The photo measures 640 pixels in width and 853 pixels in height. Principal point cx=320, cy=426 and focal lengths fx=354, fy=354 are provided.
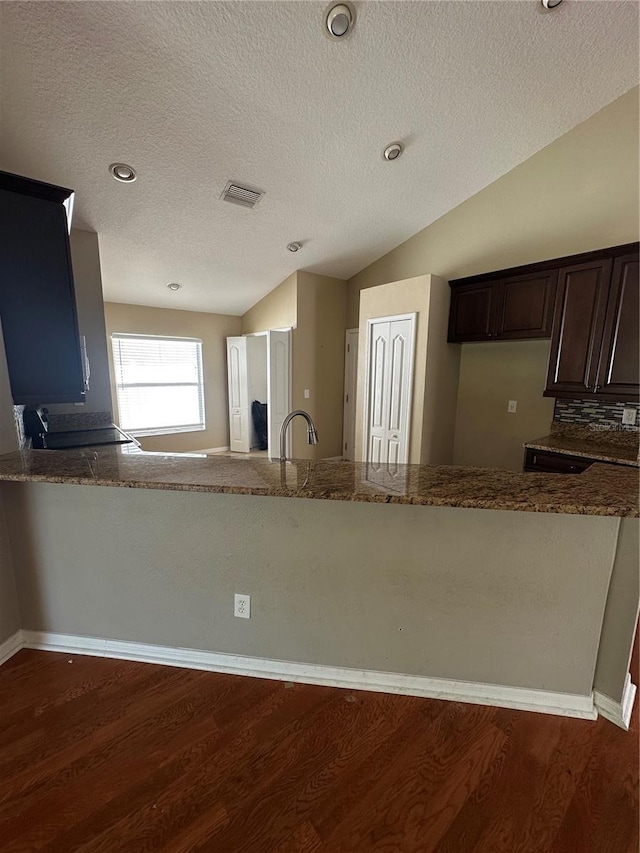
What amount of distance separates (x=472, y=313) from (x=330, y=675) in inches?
130

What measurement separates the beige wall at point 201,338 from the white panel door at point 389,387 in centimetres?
302

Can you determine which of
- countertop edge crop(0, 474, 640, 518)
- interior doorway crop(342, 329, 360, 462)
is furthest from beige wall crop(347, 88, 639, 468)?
countertop edge crop(0, 474, 640, 518)

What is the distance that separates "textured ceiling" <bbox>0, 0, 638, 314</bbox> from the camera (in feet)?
5.80

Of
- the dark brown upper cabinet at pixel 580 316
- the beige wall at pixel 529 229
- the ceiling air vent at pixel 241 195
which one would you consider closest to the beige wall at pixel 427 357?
the beige wall at pixel 529 229

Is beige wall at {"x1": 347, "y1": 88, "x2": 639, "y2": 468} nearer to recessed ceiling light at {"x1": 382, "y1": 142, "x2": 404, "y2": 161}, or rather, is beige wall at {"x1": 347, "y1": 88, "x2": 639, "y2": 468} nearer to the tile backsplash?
the tile backsplash

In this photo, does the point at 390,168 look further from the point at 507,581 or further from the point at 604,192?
the point at 507,581

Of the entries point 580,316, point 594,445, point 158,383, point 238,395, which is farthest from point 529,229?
point 158,383

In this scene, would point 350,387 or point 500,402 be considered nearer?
point 500,402

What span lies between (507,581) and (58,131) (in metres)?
3.44

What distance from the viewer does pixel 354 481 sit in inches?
51.4

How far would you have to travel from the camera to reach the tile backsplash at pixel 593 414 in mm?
2734

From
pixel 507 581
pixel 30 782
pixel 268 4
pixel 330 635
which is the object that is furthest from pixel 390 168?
pixel 30 782

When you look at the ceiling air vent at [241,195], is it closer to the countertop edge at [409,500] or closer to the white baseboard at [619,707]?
the countertop edge at [409,500]

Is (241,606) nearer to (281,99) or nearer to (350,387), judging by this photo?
(281,99)
